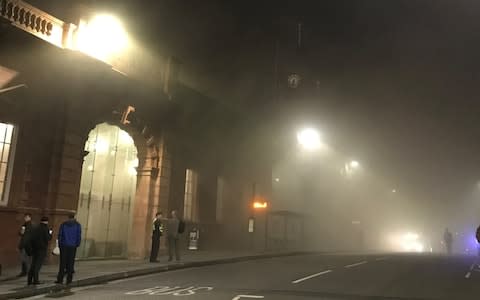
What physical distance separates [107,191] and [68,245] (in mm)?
7832

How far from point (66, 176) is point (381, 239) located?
190 ft

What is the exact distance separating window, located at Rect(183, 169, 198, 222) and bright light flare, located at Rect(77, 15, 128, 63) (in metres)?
8.58

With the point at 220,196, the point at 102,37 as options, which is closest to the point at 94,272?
the point at 102,37

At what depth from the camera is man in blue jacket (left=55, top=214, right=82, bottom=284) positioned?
12477 mm

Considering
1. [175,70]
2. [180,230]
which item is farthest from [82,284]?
[175,70]

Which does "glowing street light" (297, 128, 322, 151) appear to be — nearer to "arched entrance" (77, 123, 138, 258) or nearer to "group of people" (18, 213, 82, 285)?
"arched entrance" (77, 123, 138, 258)

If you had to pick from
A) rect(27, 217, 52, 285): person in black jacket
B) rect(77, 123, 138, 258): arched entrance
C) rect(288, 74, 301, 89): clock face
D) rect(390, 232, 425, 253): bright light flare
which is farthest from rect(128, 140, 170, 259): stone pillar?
rect(390, 232, 425, 253): bright light flare

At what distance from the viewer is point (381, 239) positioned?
2643 inches

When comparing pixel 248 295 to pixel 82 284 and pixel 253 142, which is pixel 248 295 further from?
pixel 253 142

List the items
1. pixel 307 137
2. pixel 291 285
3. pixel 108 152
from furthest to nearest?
pixel 307 137, pixel 108 152, pixel 291 285

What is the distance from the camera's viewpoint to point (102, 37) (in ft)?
60.1

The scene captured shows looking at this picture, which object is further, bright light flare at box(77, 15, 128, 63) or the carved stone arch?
the carved stone arch

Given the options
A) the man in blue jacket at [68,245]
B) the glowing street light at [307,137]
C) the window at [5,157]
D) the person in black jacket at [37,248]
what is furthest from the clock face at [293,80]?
the person in black jacket at [37,248]

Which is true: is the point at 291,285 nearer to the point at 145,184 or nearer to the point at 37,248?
the point at 37,248
